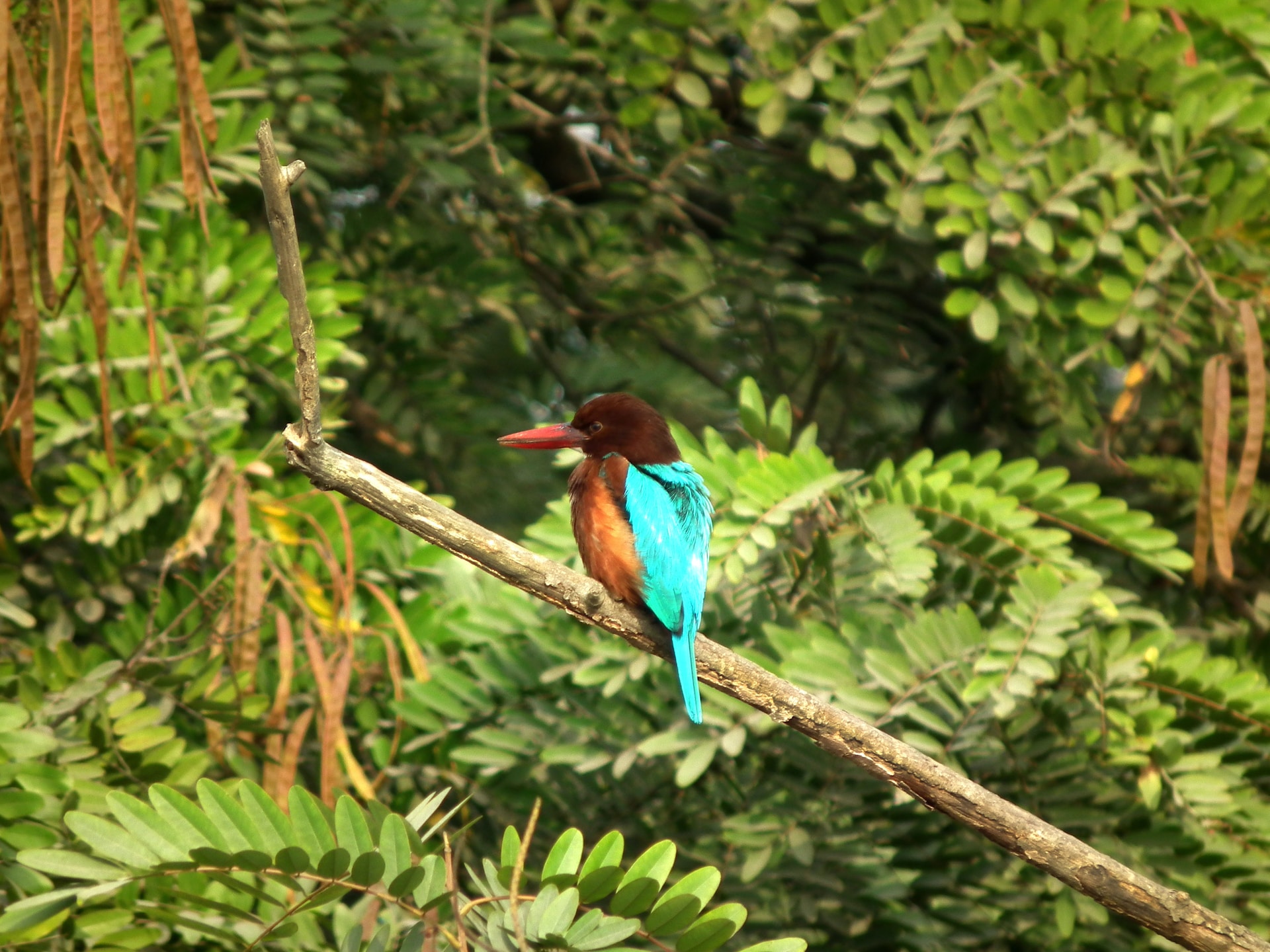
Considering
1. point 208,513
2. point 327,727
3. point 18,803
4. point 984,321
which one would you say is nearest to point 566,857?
point 327,727

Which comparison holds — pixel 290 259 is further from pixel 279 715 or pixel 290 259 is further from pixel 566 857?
pixel 279 715

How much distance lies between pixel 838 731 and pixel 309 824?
847 millimetres

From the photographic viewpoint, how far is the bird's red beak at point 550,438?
2.75 metres

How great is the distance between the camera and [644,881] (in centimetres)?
165

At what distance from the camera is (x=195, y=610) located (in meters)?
2.84

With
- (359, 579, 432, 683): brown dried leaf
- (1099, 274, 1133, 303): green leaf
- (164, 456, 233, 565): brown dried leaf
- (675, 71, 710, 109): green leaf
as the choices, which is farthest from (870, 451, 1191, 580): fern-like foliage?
(164, 456, 233, 565): brown dried leaf

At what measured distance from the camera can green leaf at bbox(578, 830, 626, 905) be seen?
1.65 metres

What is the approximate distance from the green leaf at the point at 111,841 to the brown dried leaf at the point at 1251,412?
7.83 ft

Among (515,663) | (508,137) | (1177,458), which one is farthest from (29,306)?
(1177,458)

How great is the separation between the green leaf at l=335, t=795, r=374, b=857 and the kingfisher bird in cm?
64

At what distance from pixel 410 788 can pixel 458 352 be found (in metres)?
1.94

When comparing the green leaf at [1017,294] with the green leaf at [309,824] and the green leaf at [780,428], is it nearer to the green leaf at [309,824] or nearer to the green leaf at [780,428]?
the green leaf at [780,428]

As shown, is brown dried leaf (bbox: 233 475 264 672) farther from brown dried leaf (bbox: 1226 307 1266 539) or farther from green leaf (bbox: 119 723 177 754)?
brown dried leaf (bbox: 1226 307 1266 539)

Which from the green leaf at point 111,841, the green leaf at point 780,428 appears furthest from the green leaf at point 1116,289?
the green leaf at point 111,841
